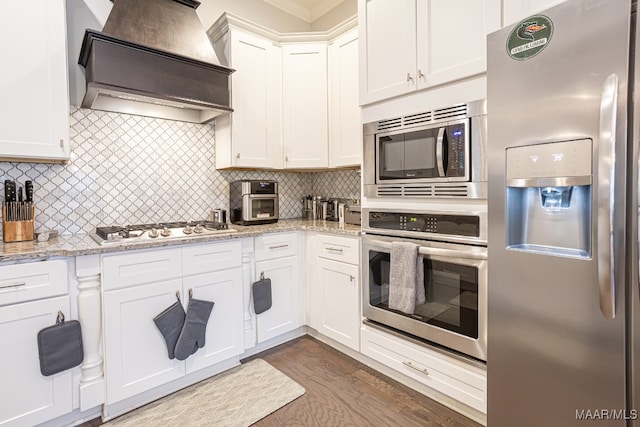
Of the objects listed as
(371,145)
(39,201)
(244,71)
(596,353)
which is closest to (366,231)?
(371,145)

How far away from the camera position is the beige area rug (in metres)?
1.75

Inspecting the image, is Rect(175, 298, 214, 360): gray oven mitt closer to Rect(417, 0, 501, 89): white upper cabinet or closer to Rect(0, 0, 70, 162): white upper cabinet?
Rect(0, 0, 70, 162): white upper cabinet

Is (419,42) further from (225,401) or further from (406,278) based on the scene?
(225,401)

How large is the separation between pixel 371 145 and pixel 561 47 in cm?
108

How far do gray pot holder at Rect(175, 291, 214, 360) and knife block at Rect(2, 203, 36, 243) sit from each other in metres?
1.02

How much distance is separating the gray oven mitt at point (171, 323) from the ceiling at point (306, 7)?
3.00 m

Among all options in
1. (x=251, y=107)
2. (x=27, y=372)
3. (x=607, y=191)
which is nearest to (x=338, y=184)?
(x=251, y=107)

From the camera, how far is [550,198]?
1.21 metres

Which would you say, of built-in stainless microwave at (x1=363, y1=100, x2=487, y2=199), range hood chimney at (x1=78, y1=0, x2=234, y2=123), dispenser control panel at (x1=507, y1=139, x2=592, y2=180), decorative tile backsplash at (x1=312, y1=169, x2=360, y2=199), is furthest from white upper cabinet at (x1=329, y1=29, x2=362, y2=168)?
dispenser control panel at (x1=507, y1=139, x2=592, y2=180)

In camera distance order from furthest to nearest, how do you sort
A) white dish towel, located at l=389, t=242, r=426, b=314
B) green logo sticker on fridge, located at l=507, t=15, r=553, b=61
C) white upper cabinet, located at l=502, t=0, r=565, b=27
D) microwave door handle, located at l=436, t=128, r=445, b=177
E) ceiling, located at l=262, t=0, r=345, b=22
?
ceiling, located at l=262, t=0, r=345, b=22 → white dish towel, located at l=389, t=242, r=426, b=314 → microwave door handle, located at l=436, t=128, r=445, b=177 → white upper cabinet, located at l=502, t=0, r=565, b=27 → green logo sticker on fridge, located at l=507, t=15, r=553, b=61

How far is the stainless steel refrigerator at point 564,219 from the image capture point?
1.04m

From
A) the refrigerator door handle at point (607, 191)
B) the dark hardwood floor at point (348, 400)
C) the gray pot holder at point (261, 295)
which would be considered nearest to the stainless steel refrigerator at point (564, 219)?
the refrigerator door handle at point (607, 191)

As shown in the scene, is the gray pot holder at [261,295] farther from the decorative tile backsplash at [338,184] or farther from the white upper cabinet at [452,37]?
the white upper cabinet at [452,37]

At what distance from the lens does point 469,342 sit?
1626 mm
